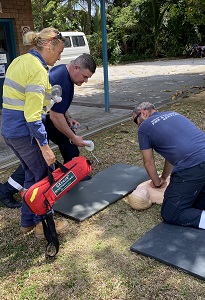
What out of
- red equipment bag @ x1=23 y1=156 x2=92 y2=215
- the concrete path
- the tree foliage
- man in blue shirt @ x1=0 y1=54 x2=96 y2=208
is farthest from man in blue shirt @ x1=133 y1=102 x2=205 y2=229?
the tree foliage

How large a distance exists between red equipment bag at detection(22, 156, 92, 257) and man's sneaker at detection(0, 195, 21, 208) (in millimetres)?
870

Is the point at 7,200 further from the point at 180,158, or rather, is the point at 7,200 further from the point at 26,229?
the point at 180,158

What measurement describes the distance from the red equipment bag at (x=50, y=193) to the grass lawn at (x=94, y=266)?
0.58 feet

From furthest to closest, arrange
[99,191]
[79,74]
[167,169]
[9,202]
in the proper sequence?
[99,191] < [9,202] < [167,169] < [79,74]

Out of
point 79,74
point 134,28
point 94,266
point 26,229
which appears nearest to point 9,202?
point 26,229

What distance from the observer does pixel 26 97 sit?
2324 millimetres

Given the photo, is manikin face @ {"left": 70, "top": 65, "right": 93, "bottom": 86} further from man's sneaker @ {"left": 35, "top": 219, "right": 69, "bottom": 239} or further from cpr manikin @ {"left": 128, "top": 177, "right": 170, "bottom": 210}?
man's sneaker @ {"left": 35, "top": 219, "right": 69, "bottom": 239}

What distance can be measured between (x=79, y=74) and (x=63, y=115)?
0.44m

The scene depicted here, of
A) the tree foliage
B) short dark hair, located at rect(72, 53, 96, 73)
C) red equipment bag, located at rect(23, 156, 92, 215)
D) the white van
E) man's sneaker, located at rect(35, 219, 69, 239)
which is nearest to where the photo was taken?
red equipment bag, located at rect(23, 156, 92, 215)

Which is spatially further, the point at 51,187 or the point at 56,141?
the point at 56,141

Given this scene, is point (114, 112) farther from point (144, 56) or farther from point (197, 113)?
point (144, 56)

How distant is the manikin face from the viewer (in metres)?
3.08

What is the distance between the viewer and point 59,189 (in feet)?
8.64

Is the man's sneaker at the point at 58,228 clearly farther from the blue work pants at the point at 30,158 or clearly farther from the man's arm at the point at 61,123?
the man's arm at the point at 61,123
